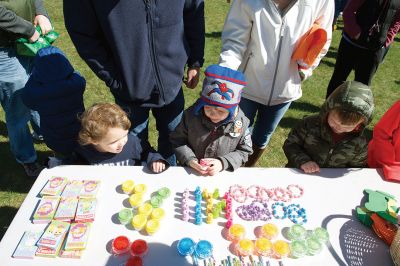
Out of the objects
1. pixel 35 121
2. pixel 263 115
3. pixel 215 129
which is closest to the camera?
pixel 215 129

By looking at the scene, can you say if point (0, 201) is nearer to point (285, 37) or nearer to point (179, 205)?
point (179, 205)

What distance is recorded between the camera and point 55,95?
1.88 meters

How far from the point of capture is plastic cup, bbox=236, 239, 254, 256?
3.99 feet

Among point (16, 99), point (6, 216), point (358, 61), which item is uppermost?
point (358, 61)

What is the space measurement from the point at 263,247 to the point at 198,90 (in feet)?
9.44

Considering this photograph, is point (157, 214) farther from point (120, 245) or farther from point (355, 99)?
point (355, 99)

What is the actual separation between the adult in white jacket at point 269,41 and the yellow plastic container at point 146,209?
0.90 metres

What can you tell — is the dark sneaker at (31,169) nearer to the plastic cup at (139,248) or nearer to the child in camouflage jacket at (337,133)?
the plastic cup at (139,248)

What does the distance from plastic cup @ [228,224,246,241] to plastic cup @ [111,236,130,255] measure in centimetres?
41

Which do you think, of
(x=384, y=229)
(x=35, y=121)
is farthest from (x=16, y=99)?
(x=384, y=229)

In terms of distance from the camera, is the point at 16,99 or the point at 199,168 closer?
the point at 199,168

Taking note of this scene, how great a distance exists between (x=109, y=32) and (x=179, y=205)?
94 cm

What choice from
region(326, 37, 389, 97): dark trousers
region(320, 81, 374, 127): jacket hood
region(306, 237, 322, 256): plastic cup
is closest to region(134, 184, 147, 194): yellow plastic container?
region(306, 237, 322, 256): plastic cup

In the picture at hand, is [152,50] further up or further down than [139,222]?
further up
